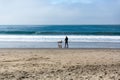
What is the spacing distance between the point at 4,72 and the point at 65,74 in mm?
2571

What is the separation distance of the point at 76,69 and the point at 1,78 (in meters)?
3.41

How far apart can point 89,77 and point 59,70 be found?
1674 mm

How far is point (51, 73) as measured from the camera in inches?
368

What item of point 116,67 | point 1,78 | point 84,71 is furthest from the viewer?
point 116,67

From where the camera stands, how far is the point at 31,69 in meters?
10.2

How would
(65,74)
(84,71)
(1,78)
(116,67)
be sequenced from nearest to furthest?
1. (1,78)
2. (65,74)
3. (84,71)
4. (116,67)

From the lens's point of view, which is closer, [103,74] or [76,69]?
[103,74]

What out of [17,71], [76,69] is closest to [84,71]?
[76,69]

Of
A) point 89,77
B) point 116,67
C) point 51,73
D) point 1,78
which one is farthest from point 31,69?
point 116,67

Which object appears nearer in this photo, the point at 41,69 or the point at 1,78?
the point at 1,78

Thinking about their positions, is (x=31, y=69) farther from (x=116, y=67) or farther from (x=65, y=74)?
(x=116, y=67)

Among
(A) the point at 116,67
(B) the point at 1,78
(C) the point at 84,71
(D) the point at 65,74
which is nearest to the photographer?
(B) the point at 1,78

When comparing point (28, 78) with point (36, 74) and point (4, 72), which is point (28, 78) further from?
point (4, 72)

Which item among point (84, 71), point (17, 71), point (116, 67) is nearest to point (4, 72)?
point (17, 71)
